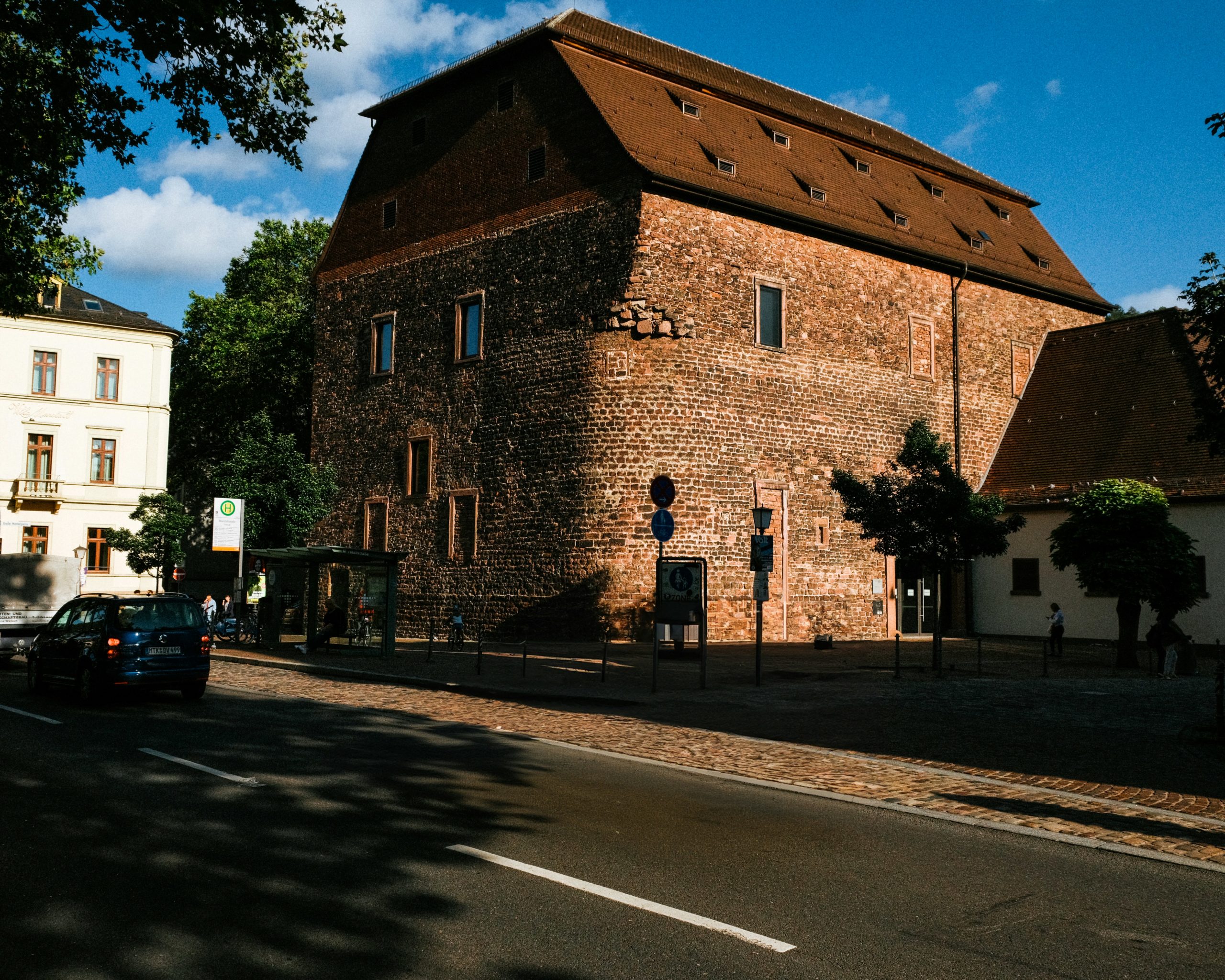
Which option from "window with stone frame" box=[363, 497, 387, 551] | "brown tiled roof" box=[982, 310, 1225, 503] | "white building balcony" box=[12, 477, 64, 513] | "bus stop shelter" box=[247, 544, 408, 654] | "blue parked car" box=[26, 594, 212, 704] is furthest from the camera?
"white building balcony" box=[12, 477, 64, 513]

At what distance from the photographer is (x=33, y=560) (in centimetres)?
2408

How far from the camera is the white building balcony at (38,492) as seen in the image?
164ft

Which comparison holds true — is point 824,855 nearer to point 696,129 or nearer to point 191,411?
point 696,129

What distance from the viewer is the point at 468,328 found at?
108ft

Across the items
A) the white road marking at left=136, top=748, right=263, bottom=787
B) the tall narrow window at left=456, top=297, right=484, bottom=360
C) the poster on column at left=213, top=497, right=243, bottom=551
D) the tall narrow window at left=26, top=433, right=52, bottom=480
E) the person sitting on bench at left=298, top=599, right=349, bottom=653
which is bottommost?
the white road marking at left=136, top=748, right=263, bottom=787

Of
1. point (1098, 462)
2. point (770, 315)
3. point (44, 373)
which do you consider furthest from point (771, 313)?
point (44, 373)

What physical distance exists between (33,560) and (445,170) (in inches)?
670

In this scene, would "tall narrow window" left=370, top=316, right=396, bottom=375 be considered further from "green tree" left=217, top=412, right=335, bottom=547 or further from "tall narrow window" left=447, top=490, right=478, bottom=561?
"tall narrow window" left=447, top=490, right=478, bottom=561

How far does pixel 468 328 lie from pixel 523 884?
28.0 m

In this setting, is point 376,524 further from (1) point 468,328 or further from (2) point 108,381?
(2) point 108,381

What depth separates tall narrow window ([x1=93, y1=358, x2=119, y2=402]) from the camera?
53812 mm

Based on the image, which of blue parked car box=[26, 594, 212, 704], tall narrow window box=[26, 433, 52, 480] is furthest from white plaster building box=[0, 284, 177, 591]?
blue parked car box=[26, 594, 212, 704]

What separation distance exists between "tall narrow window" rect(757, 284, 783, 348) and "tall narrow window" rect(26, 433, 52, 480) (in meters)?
37.4

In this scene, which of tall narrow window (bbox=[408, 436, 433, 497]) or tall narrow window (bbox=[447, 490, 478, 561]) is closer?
tall narrow window (bbox=[447, 490, 478, 561])
